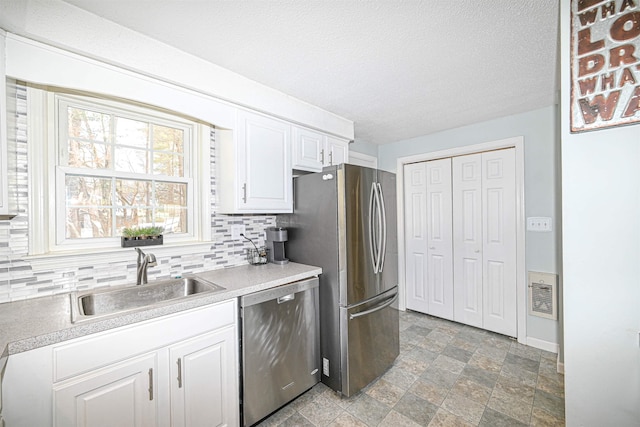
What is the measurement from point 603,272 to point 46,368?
7.03 ft

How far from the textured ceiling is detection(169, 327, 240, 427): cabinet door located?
1698 mm

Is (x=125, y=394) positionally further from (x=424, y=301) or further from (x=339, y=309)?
(x=424, y=301)

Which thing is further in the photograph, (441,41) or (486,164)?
(486,164)

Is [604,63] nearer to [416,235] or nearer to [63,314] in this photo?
[63,314]

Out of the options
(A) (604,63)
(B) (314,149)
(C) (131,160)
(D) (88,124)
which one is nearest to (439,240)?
(B) (314,149)

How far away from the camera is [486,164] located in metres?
2.91

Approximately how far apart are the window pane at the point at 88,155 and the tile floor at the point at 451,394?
1.99 meters

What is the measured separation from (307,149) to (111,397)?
207 cm

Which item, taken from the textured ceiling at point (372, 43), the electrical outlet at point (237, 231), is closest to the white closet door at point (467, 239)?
the textured ceiling at point (372, 43)

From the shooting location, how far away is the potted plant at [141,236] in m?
1.71

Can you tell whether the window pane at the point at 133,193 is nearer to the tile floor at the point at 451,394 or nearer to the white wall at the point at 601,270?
the tile floor at the point at 451,394

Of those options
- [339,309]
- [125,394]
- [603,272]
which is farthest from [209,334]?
[603,272]

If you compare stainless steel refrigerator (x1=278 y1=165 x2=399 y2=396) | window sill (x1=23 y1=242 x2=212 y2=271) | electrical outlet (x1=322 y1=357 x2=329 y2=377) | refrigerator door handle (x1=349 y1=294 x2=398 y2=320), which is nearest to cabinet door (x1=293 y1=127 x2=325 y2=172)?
stainless steel refrigerator (x1=278 y1=165 x2=399 y2=396)

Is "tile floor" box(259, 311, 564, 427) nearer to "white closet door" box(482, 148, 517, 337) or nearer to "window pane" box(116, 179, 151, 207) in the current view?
"white closet door" box(482, 148, 517, 337)
